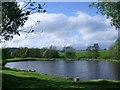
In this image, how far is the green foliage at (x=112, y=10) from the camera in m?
29.2

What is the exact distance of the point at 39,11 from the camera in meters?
18.1

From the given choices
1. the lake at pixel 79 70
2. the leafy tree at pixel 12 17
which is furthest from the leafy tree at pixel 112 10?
the lake at pixel 79 70

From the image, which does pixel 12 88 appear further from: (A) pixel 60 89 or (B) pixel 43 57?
(B) pixel 43 57

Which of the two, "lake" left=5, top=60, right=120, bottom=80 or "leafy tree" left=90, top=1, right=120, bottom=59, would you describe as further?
"lake" left=5, top=60, right=120, bottom=80

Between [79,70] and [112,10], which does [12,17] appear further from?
[79,70]

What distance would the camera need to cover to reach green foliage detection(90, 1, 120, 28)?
29152mm

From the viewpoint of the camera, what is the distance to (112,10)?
30.1 meters

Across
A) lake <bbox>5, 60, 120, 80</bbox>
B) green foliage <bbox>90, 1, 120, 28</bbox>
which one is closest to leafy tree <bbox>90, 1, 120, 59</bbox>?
green foliage <bbox>90, 1, 120, 28</bbox>

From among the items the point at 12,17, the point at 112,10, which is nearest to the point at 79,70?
the point at 112,10

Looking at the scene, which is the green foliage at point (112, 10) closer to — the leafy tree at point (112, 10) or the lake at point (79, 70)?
the leafy tree at point (112, 10)

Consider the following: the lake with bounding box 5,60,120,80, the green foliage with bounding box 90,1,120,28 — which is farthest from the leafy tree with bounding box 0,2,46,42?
the lake with bounding box 5,60,120,80

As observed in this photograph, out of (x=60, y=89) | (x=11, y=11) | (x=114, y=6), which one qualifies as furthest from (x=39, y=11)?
(x=114, y=6)

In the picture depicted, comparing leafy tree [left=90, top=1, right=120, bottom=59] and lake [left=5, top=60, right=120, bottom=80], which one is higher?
leafy tree [left=90, top=1, right=120, bottom=59]

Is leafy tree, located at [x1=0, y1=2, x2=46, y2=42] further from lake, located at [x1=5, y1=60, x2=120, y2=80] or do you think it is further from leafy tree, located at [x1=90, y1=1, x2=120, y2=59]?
lake, located at [x1=5, y1=60, x2=120, y2=80]
